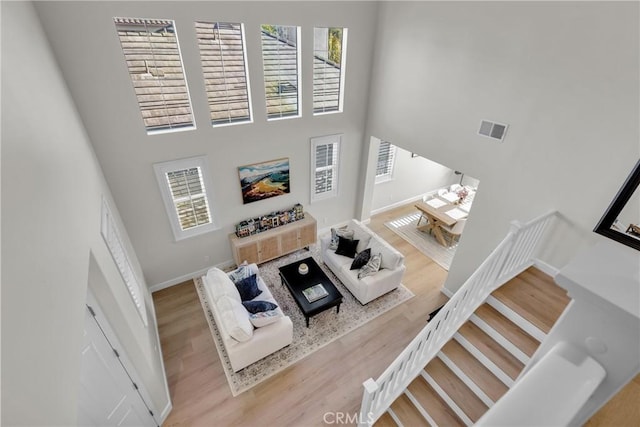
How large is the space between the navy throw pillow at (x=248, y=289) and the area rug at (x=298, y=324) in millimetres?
737

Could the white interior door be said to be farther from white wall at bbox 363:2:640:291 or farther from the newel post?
white wall at bbox 363:2:640:291

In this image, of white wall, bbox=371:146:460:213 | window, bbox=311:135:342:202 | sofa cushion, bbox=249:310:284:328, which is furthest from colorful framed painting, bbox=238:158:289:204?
white wall, bbox=371:146:460:213

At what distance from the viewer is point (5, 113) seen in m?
1.43

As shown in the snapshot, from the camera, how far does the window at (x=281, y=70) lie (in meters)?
4.70

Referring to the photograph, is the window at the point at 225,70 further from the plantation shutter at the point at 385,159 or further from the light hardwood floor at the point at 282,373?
the plantation shutter at the point at 385,159

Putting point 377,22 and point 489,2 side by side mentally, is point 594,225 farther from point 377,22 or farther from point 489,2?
point 377,22

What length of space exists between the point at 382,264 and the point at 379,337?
4.06 feet

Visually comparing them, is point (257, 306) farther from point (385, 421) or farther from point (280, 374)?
point (385, 421)

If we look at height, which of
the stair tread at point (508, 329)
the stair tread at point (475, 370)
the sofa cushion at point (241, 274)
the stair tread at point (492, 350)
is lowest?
the sofa cushion at point (241, 274)

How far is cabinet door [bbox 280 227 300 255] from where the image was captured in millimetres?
5996

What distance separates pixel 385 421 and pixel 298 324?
7.18 feet

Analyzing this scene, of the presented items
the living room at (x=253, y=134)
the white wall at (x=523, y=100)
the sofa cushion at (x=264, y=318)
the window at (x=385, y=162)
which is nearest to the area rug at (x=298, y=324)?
the living room at (x=253, y=134)

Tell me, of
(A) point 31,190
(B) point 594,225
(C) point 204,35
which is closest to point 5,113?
(A) point 31,190

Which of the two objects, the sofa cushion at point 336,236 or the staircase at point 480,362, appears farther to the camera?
the sofa cushion at point 336,236
